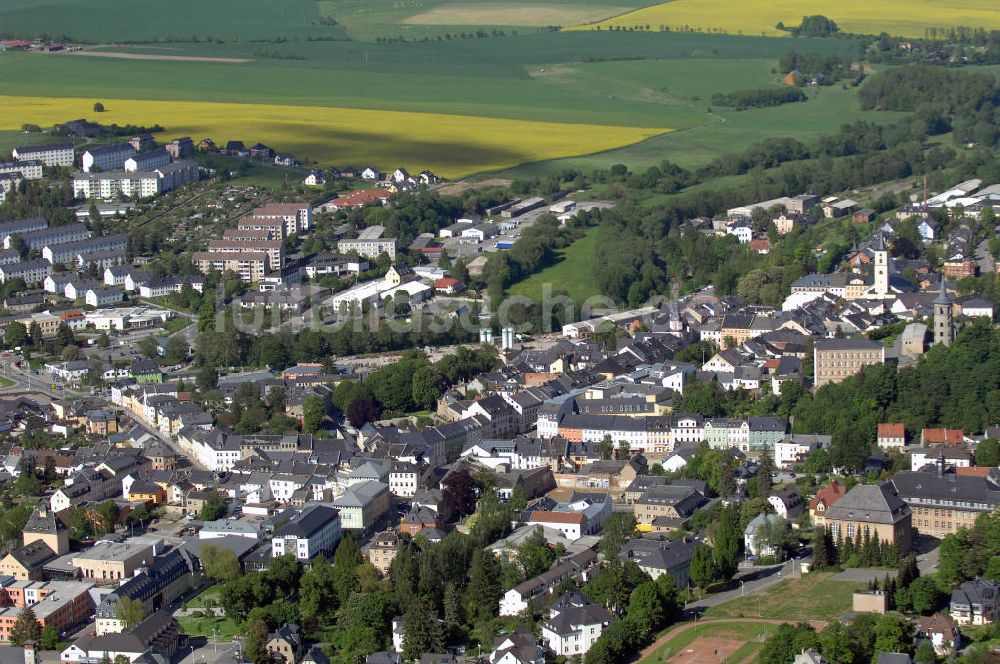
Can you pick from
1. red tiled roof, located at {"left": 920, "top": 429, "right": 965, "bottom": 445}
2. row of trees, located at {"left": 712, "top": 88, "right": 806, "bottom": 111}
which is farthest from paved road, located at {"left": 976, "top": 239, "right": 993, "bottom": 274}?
row of trees, located at {"left": 712, "top": 88, "right": 806, "bottom": 111}

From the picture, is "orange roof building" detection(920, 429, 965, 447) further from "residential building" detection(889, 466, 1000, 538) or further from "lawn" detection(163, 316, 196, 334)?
"lawn" detection(163, 316, 196, 334)

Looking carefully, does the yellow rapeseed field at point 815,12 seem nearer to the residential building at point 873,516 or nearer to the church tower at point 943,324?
the church tower at point 943,324

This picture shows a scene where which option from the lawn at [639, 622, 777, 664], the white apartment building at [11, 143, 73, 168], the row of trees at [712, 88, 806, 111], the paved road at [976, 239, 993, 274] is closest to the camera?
the lawn at [639, 622, 777, 664]

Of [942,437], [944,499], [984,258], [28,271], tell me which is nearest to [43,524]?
[944,499]

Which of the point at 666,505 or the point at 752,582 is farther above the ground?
the point at 666,505

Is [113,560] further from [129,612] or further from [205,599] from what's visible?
[129,612]

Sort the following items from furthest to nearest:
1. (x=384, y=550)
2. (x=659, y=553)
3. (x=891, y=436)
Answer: (x=891, y=436)
(x=384, y=550)
(x=659, y=553)

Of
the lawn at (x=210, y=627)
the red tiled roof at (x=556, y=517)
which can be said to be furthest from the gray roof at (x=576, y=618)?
the lawn at (x=210, y=627)
